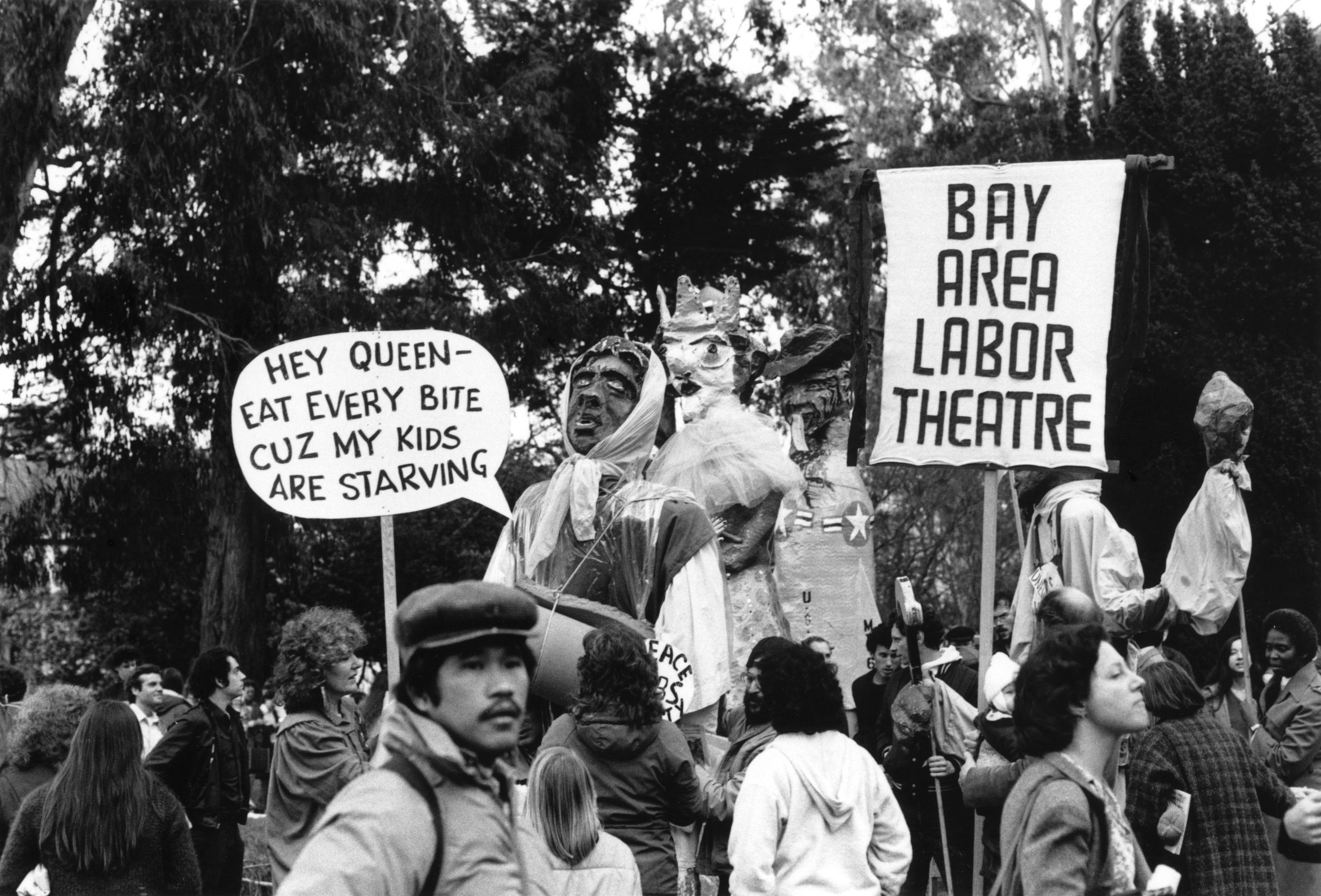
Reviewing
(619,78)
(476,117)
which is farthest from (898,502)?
(476,117)

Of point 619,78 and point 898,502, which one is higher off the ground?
point 619,78

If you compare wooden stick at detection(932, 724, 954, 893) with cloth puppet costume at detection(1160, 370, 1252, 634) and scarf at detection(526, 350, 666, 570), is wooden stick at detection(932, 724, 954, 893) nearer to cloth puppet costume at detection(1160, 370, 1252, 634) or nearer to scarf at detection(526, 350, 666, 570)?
cloth puppet costume at detection(1160, 370, 1252, 634)

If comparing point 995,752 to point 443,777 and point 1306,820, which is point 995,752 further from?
point 443,777

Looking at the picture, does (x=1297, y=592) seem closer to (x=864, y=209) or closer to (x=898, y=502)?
(x=898, y=502)

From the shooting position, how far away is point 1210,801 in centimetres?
520

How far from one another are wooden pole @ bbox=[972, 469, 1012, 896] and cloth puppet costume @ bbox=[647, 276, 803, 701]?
90.0 inches

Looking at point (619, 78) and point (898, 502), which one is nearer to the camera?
point (619, 78)

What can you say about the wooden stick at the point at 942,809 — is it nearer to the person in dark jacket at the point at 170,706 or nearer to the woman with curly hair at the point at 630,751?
the woman with curly hair at the point at 630,751

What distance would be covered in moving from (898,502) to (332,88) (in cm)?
1196

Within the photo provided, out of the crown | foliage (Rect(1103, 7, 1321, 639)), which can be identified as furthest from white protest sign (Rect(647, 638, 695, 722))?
foliage (Rect(1103, 7, 1321, 639))

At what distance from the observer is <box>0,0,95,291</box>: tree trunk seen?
16953 mm

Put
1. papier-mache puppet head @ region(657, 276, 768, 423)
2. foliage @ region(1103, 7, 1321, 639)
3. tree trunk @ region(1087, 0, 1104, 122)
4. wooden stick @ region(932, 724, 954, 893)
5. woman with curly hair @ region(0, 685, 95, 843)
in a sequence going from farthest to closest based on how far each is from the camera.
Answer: tree trunk @ region(1087, 0, 1104, 122) < foliage @ region(1103, 7, 1321, 639) < papier-mache puppet head @ region(657, 276, 768, 423) < wooden stick @ region(932, 724, 954, 893) < woman with curly hair @ region(0, 685, 95, 843)

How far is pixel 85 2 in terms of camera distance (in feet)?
57.3

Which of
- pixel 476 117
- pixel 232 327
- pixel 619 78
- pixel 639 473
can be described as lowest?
pixel 639 473
